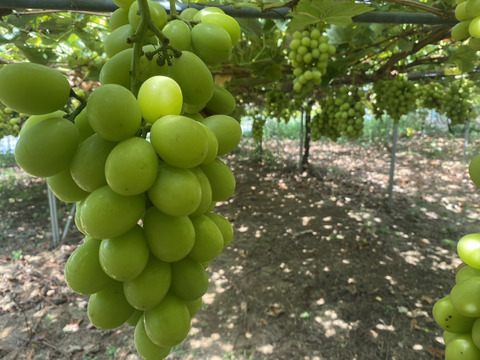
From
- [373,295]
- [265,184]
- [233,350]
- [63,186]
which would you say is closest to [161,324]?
[63,186]

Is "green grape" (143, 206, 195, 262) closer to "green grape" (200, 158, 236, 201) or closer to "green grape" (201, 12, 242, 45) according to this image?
"green grape" (200, 158, 236, 201)

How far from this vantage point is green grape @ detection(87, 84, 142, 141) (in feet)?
1.87

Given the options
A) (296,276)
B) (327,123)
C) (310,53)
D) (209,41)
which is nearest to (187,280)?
(209,41)

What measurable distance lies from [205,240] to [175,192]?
0.17 metres

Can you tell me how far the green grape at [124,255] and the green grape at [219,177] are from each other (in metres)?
0.20

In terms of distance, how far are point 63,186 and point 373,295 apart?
13.1 feet

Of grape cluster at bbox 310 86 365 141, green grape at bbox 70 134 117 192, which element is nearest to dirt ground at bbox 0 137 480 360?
grape cluster at bbox 310 86 365 141

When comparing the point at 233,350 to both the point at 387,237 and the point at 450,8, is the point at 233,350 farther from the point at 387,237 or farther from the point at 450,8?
the point at 387,237

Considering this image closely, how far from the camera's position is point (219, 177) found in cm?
76

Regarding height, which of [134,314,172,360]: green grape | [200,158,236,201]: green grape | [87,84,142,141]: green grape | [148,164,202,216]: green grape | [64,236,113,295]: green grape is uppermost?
[87,84,142,141]: green grape

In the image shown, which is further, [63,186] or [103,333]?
[103,333]

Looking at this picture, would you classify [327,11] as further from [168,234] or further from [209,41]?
[168,234]

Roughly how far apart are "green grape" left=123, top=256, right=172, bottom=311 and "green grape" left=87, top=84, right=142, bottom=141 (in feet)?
0.91

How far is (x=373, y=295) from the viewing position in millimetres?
3938
